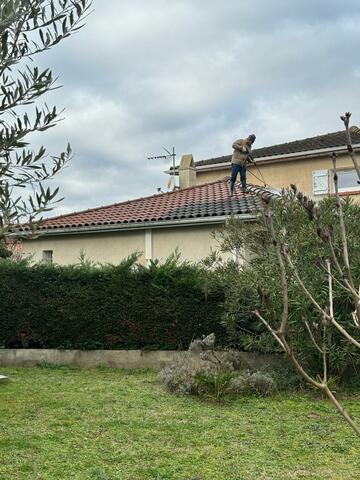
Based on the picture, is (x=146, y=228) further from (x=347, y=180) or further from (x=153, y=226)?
(x=347, y=180)

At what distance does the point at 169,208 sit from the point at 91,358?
6.09m

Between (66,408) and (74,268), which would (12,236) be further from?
(74,268)

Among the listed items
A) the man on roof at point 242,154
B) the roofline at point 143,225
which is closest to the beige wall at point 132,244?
the roofline at point 143,225

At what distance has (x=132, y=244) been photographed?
17.4 metres

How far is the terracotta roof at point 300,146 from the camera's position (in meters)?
24.9

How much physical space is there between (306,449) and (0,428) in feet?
12.6

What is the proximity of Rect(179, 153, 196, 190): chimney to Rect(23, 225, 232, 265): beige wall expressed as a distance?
8997 mm

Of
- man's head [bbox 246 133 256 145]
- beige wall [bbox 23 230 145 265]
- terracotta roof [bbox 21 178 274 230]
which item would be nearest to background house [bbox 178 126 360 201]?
terracotta roof [bbox 21 178 274 230]

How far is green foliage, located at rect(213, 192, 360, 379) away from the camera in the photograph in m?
9.70

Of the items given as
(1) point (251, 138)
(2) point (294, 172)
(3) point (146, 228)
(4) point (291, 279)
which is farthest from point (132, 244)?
(2) point (294, 172)

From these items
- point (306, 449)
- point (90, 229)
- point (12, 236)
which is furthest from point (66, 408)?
point (90, 229)

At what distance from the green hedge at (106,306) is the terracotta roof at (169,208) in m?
3.06

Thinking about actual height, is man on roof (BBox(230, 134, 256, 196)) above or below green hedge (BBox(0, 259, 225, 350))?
above

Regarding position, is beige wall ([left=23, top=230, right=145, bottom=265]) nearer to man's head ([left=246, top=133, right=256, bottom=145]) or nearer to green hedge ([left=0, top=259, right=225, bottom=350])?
green hedge ([left=0, top=259, right=225, bottom=350])
